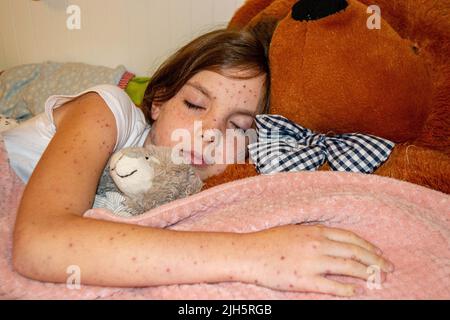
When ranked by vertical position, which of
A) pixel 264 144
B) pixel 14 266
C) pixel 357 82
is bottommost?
pixel 14 266

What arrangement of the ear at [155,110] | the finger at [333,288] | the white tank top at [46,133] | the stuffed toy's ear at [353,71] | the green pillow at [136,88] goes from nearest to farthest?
the finger at [333,288], the stuffed toy's ear at [353,71], the white tank top at [46,133], the ear at [155,110], the green pillow at [136,88]

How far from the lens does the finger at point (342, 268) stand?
2.05 ft

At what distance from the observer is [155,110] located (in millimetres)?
1146

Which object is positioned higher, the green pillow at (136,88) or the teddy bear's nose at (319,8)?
the teddy bear's nose at (319,8)

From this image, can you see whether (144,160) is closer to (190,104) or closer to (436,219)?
(190,104)

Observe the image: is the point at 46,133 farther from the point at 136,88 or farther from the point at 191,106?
the point at 136,88

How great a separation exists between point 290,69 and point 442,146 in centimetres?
34

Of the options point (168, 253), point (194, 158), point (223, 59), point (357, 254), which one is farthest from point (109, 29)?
point (357, 254)

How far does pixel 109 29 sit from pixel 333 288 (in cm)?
135

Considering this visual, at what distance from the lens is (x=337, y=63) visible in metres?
0.81

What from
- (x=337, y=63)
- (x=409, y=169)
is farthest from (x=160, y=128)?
(x=409, y=169)

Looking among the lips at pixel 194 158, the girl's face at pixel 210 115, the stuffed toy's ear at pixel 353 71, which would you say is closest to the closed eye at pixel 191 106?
the girl's face at pixel 210 115

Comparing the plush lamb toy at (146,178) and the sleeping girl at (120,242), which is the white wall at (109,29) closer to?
the sleeping girl at (120,242)

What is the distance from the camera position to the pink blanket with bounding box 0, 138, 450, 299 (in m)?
0.62
